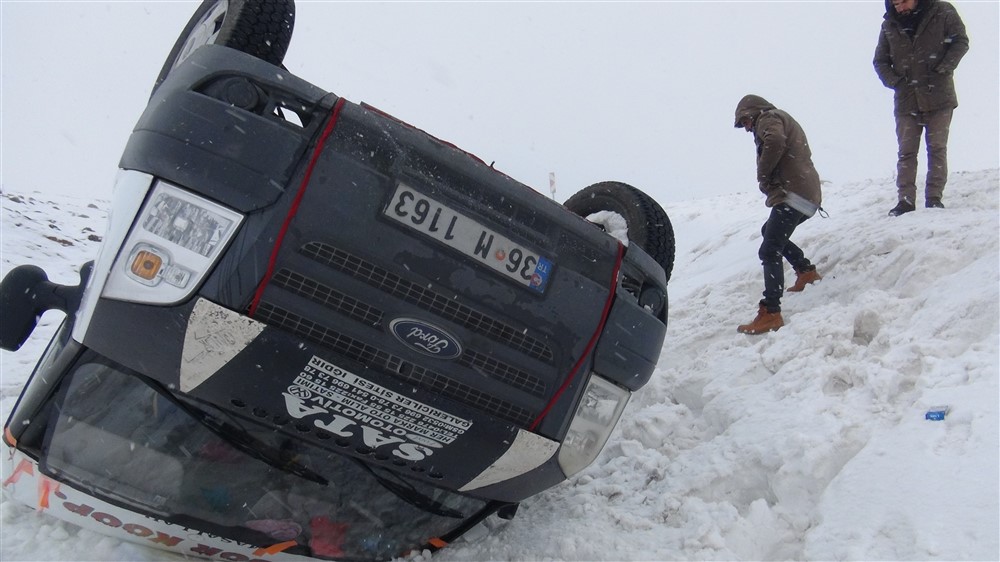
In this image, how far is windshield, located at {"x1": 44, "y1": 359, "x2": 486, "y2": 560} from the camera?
2.57 meters

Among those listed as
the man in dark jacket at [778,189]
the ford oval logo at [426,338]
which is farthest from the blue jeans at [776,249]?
the ford oval logo at [426,338]

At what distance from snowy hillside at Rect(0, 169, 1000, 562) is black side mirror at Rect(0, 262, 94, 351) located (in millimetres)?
946

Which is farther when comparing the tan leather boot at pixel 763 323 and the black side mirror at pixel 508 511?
the tan leather boot at pixel 763 323

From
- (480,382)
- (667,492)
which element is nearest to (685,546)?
(667,492)

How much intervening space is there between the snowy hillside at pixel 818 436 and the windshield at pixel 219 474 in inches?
13.9

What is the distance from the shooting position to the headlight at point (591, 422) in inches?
112

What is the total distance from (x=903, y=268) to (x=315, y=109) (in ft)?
13.0

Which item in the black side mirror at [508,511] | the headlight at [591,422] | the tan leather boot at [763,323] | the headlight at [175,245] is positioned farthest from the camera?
the tan leather boot at [763,323]

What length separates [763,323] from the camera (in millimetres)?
4789

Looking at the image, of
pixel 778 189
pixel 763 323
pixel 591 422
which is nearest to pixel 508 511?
pixel 591 422

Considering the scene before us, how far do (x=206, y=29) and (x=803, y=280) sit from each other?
4348 mm

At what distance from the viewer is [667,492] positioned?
333 centimetres

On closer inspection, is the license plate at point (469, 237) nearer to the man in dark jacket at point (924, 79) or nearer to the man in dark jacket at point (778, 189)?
the man in dark jacket at point (778, 189)

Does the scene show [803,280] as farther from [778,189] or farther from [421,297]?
[421,297]
